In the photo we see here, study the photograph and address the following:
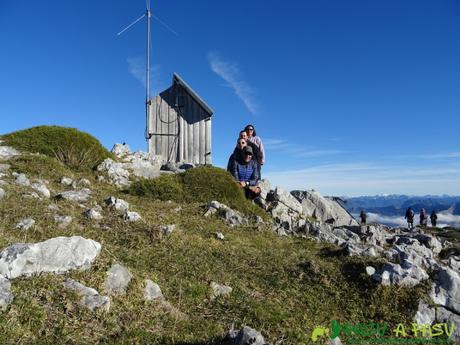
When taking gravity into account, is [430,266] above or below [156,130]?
below

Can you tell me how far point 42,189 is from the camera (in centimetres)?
1119

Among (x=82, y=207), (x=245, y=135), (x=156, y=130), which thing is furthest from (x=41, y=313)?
(x=156, y=130)

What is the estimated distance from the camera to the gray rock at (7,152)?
15569 mm

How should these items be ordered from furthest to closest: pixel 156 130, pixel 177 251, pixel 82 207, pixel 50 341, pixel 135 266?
1. pixel 156 130
2. pixel 82 207
3. pixel 177 251
4. pixel 135 266
5. pixel 50 341

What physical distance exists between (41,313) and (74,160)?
1279 cm

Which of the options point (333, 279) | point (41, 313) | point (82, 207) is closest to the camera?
point (41, 313)

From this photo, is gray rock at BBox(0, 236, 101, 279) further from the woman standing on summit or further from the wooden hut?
the wooden hut

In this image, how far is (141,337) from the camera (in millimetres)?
4777

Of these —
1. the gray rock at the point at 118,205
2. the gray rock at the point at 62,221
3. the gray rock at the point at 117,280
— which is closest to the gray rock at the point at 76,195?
the gray rock at the point at 118,205

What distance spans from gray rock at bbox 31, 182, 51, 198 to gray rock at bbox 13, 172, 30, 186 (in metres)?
0.28

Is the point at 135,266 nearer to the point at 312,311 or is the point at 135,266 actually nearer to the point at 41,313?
the point at 41,313

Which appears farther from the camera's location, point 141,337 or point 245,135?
point 245,135

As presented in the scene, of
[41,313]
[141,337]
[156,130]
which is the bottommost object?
[141,337]

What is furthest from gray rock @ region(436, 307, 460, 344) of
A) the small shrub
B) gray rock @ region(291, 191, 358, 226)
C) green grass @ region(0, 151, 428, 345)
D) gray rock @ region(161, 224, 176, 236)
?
the small shrub
